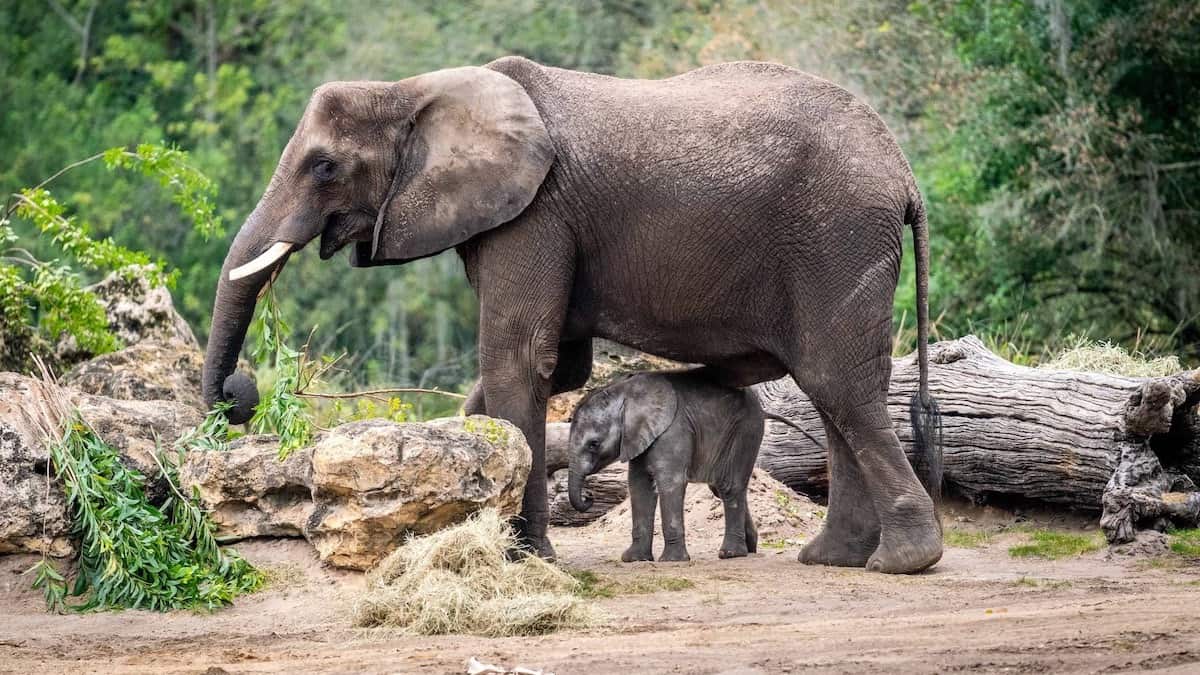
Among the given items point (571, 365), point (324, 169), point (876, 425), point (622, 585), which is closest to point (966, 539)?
point (876, 425)

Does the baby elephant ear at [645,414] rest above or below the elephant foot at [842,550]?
above

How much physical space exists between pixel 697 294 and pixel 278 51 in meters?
20.5

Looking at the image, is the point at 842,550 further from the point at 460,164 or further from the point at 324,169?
the point at 324,169

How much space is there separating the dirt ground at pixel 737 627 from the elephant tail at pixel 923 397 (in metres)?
0.56

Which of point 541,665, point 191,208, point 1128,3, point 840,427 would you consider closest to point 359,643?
point 541,665

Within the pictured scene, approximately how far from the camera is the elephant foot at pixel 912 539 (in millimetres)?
9656

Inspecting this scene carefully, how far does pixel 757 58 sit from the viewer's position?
2175 centimetres

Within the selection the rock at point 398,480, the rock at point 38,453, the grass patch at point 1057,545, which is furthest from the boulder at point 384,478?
the grass patch at point 1057,545

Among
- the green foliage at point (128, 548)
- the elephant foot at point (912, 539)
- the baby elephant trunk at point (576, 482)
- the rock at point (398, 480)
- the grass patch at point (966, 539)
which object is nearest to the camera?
the rock at point (398, 480)

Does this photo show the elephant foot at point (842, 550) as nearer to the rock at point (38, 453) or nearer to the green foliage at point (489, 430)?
the green foliage at point (489, 430)

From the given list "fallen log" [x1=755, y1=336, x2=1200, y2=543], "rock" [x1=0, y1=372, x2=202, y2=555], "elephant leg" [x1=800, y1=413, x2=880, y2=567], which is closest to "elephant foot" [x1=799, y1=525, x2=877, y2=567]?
"elephant leg" [x1=800, y1=413, x2=880, y2=567]

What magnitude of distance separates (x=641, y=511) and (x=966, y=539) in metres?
2.34

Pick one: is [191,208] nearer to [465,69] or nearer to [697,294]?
[465,69]

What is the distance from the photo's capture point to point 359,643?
25.8 ft
